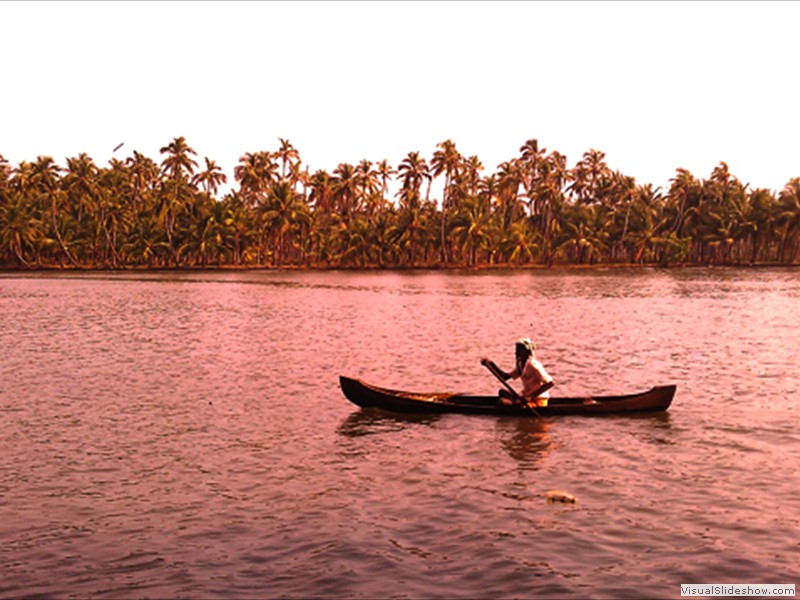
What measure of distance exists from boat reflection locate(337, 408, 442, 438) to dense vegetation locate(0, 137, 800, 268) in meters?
109

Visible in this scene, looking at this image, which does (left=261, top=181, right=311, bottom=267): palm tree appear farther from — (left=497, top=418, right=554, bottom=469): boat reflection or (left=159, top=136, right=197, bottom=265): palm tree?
(left=497, top=418, right=554, bottom=469): boat reflection

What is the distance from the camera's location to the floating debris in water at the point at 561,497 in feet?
48.3

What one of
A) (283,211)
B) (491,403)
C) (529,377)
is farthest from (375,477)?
(283,211)

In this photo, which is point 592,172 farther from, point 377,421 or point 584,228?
point 377,421

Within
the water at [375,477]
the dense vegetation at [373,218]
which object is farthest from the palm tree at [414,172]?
the water at [375,477]

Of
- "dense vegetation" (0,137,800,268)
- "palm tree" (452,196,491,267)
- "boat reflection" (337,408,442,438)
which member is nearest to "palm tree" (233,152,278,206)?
"dense vegetation" (0,137,800,268)

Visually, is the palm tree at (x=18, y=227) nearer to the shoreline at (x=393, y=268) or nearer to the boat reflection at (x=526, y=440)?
the shoreline at (x=393, y=268)

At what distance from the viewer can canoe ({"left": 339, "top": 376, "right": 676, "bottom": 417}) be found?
21.3 m

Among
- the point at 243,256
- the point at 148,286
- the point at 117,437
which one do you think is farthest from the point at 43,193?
the point at 117,437

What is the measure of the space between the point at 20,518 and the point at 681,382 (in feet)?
72.0

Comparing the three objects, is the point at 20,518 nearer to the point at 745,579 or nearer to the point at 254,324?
the point at 745,579

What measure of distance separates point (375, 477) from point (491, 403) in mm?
5830

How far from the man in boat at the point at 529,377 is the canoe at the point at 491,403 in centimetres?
24

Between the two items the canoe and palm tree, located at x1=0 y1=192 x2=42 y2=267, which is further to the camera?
palm tree, located at x1=0 y1=192 x2=42 y2=267
